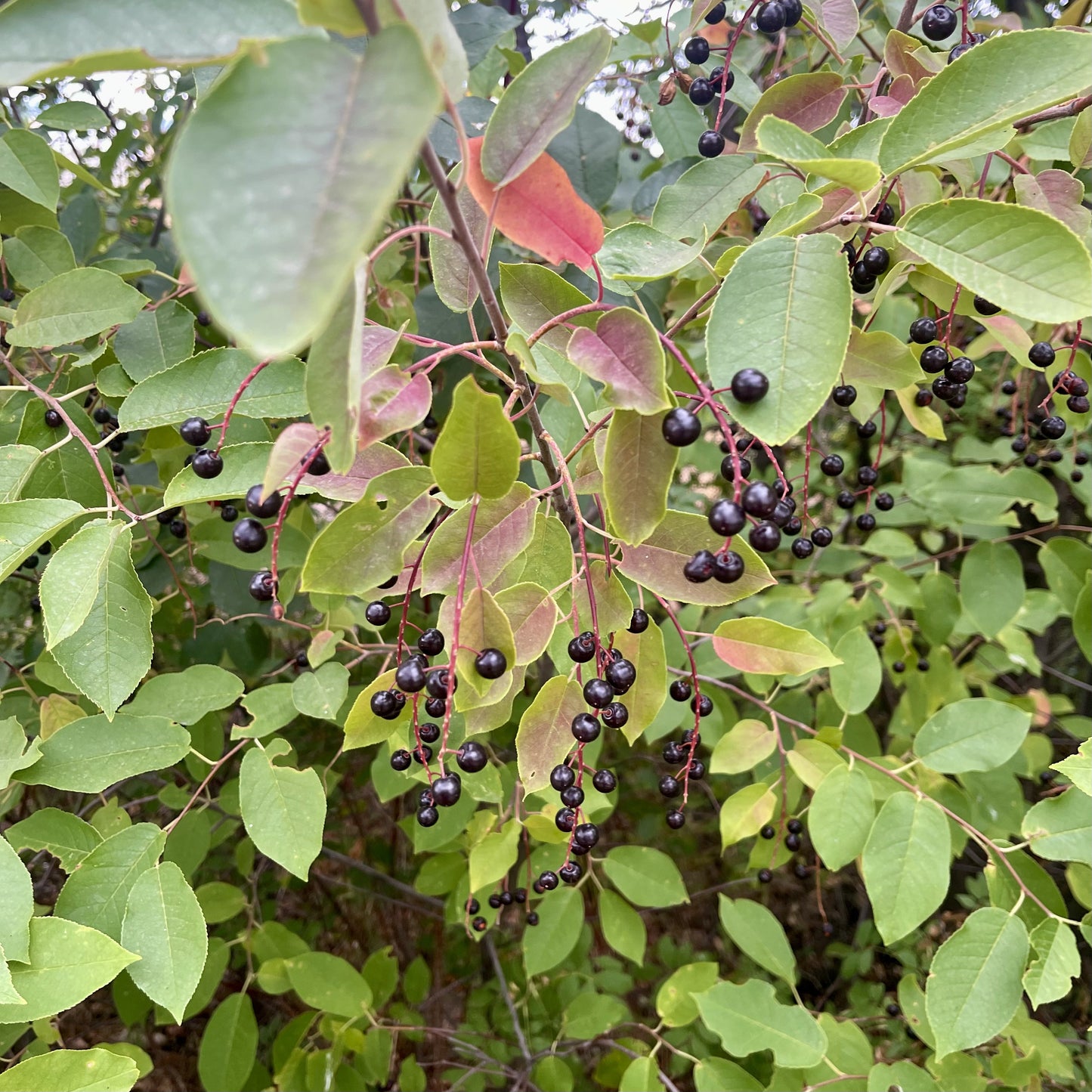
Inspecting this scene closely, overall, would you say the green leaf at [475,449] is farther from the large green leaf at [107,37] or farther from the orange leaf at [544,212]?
the large green leaf at [107,37]

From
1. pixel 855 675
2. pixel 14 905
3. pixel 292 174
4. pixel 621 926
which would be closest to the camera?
pixel 292 174

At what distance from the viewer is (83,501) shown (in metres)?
1.38

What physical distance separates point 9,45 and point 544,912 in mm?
1877

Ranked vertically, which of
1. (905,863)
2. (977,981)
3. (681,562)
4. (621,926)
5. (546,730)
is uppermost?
(681,562)

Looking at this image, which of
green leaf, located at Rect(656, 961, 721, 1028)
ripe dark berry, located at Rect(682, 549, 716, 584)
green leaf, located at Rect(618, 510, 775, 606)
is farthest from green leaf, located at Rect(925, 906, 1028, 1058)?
ripe dark berry, located at Rect(682, 549, 716, 584)

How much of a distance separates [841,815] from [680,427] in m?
1.03

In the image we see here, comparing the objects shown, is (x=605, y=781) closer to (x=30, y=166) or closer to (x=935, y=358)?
(x=935, y=358)

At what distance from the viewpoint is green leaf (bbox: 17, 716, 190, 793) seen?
1.22 metres

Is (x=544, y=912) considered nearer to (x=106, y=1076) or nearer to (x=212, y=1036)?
(x=212, y=1036)

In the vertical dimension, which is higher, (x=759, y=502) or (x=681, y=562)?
(x=759, y=502)

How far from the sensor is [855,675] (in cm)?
177

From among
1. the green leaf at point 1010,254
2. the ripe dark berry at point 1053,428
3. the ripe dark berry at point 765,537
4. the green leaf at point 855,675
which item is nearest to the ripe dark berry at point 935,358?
the ripe dark berry at point 1053,428

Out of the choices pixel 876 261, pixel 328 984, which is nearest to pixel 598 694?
pixel 876 261

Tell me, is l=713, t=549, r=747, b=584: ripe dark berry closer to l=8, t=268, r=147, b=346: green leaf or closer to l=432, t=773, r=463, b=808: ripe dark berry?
l=432, t=773, r=463, b=808: ripe dark berry
